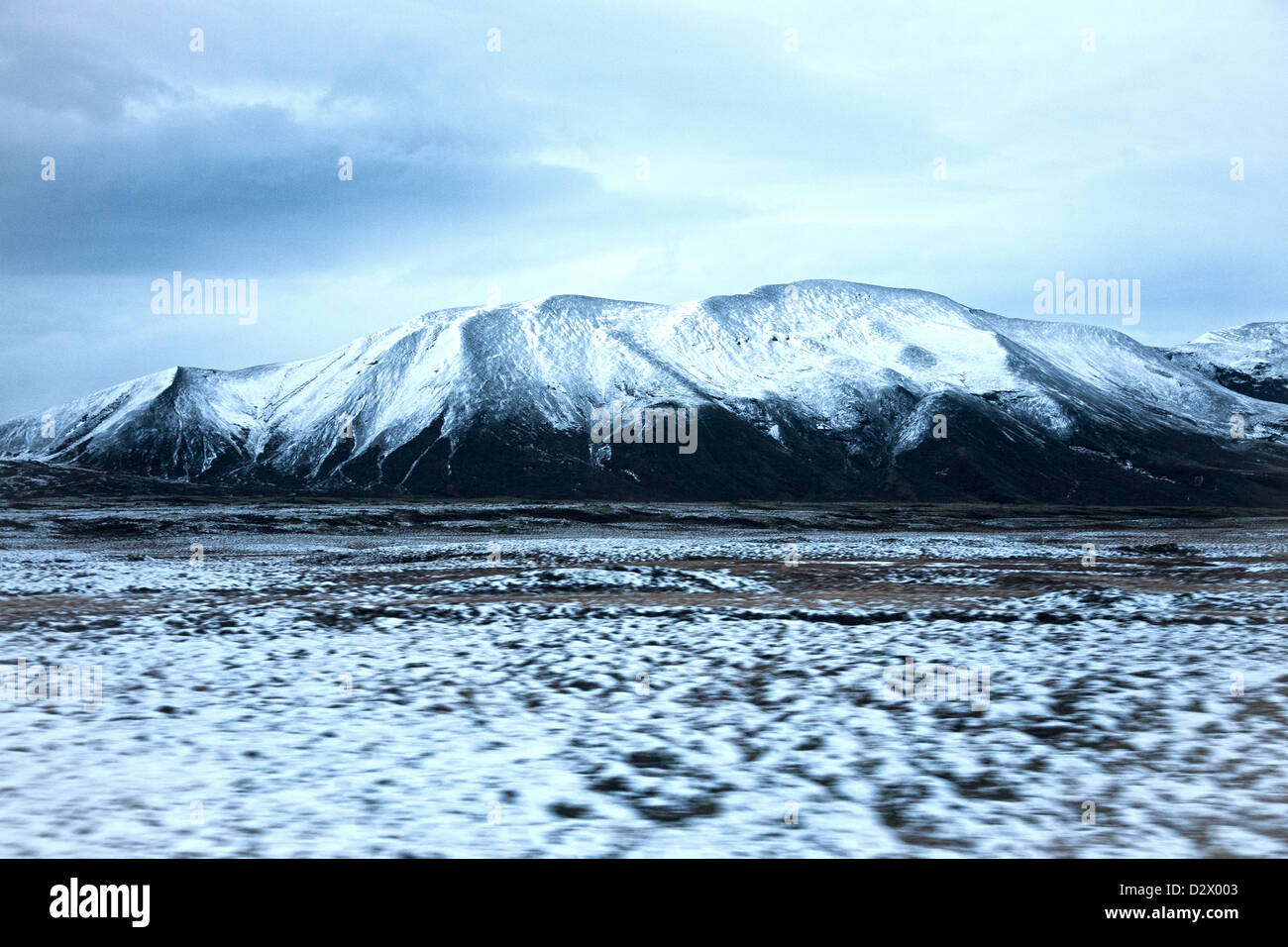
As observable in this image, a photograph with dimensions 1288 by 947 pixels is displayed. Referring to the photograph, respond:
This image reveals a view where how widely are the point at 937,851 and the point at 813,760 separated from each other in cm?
253

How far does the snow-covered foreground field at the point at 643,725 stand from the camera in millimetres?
7773

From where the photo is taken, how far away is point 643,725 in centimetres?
1141

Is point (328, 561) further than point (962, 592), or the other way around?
point (328, 561)

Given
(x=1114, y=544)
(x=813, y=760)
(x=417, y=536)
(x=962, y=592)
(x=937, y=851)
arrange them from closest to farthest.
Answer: (x=937, y=851)
(x=813, y=760)
(x=962, y=592)
(x=1114, y=544)
(x=417, y=536)

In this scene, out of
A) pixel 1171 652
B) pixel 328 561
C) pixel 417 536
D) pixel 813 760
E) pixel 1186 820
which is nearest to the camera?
pixel 1186 820

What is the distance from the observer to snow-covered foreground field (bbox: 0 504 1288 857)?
777 centimetres

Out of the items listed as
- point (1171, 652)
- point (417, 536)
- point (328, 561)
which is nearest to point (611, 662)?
point (1171, 652)
